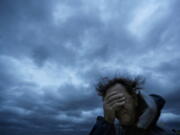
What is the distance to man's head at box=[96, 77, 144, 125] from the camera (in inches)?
137

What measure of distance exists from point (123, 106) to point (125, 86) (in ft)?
1.86

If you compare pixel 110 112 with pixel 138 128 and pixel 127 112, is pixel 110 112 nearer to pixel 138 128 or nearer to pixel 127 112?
pixel 127 112

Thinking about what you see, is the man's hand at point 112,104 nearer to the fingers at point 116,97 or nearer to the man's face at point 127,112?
the fingers at point 116,97

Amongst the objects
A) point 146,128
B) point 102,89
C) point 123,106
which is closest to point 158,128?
point 146,128

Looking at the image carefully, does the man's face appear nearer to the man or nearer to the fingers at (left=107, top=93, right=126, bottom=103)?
the man

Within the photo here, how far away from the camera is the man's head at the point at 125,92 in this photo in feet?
11.5

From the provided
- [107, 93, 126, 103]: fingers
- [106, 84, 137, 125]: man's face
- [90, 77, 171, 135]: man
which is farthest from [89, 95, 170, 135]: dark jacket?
[107, 93, 126, 103]: fingers

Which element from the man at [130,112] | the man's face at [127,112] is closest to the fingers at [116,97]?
the man at [130,112]

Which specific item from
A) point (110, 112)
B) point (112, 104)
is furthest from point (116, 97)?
point (110, 112)

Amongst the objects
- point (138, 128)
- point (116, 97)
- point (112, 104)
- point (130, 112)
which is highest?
point (116, 97)

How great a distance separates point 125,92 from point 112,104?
0.50 m

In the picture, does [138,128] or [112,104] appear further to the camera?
[112,104]

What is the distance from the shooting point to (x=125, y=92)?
3.71 meters

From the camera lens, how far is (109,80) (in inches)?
161
